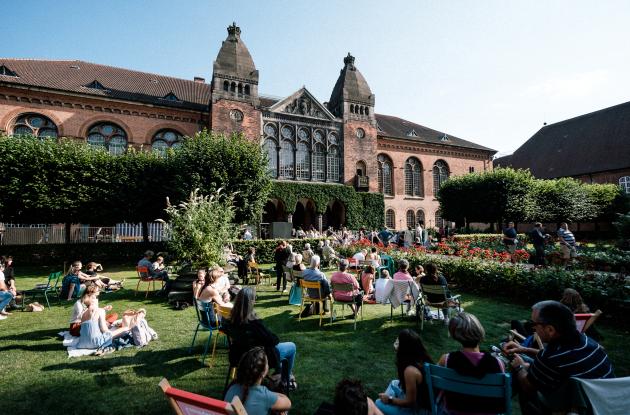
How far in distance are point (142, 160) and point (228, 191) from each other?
558 centimetres

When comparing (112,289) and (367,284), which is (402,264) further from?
(112,289)

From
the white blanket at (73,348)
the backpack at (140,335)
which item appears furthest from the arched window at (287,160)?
the white blanket at (73,348)

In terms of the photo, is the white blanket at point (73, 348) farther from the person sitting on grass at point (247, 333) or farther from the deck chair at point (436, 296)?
the deck chair at point (436, 296)

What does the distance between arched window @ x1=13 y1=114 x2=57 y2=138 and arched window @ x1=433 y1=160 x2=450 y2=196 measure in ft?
116

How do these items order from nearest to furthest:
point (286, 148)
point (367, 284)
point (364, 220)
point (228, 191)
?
point (367, 284)
point (228, 191)
point (286, 148)
point (364, 220)

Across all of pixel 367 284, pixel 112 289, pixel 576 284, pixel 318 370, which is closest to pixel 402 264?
pixel 367 284

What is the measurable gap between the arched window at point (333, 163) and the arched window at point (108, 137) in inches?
667

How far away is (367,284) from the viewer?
29.0ft

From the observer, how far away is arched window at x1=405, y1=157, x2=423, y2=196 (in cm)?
3544

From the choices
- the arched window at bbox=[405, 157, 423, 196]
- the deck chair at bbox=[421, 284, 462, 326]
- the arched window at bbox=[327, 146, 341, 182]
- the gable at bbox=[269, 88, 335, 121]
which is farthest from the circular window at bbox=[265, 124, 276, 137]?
the deck chair at bbox=[421, 284, 462, 326]

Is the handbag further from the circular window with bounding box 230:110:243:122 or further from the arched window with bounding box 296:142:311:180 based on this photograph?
the arched window with bounding box 296:142:311:180

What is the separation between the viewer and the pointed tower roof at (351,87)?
1209 inches

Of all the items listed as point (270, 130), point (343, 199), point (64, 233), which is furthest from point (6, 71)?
point (343, 199)

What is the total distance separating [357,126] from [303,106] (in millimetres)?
5637
